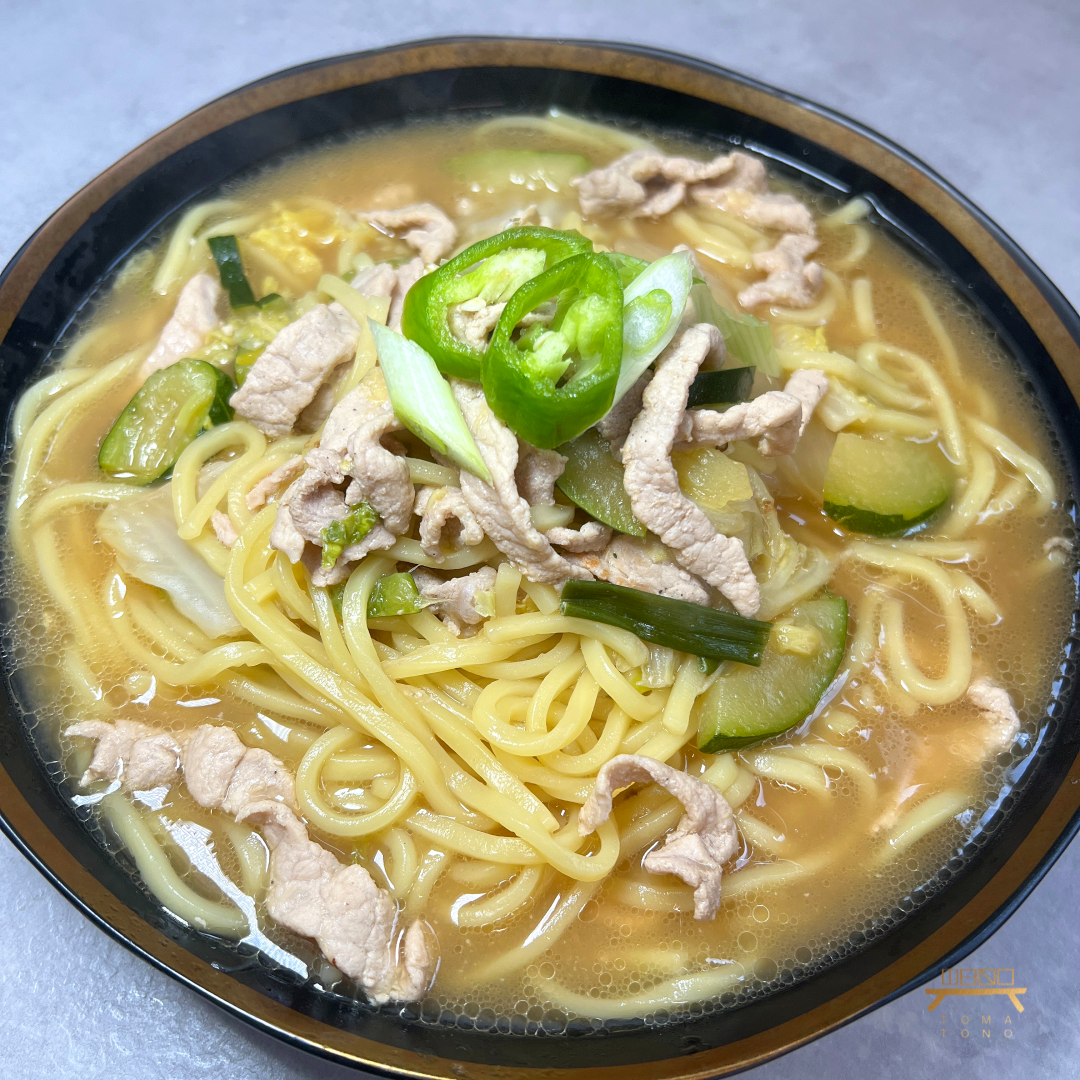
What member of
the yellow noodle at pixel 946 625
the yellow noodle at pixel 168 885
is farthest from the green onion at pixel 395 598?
the yellow noodle at pixel 946 625

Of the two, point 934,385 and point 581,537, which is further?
point 934,385

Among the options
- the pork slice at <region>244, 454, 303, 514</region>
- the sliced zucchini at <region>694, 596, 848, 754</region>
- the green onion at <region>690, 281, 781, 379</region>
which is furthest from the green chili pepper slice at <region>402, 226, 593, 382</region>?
the sliced zucchini at <region>694, 596, 848, 754</region>

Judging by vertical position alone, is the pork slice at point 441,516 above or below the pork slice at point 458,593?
above

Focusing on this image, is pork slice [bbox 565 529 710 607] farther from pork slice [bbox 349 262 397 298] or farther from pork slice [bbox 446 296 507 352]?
pork slice [bbox 349 262 397 298]

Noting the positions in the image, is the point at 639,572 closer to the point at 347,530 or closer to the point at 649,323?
the point at 649,323

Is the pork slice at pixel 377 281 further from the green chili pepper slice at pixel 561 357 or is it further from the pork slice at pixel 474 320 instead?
the green chili pepper slice at pixel 561 357

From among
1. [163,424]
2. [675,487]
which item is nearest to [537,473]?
[675,487]
